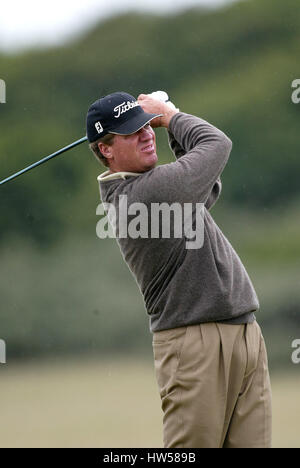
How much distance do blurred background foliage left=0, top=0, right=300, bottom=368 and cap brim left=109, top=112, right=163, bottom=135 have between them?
2.18 m

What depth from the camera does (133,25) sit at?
4.40 m

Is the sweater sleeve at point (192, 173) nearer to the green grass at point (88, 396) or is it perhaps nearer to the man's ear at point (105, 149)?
the man's ear at point (105, 149)

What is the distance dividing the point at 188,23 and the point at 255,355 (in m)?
2.89

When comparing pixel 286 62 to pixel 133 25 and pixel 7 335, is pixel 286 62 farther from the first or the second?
pixel 7 335

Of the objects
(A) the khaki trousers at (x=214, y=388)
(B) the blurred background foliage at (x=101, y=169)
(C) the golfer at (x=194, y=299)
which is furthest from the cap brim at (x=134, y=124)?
(B) the blurred background foliage at (x=101, y=169)

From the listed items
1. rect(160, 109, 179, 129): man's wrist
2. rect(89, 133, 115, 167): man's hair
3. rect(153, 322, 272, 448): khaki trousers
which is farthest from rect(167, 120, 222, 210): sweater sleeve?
rect(153, 322, 272, 448): khaki trousers

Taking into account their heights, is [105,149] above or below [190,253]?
above

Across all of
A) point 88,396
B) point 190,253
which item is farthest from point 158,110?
point 88,396

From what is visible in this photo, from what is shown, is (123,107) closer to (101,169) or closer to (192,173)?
(192,173)

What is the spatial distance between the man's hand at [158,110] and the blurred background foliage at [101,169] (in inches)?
82.7

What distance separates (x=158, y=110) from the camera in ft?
6.36

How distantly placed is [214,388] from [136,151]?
0.55 metres

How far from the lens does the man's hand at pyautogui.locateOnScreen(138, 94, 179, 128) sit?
6.31 feet

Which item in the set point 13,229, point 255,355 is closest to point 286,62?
point 13,229
